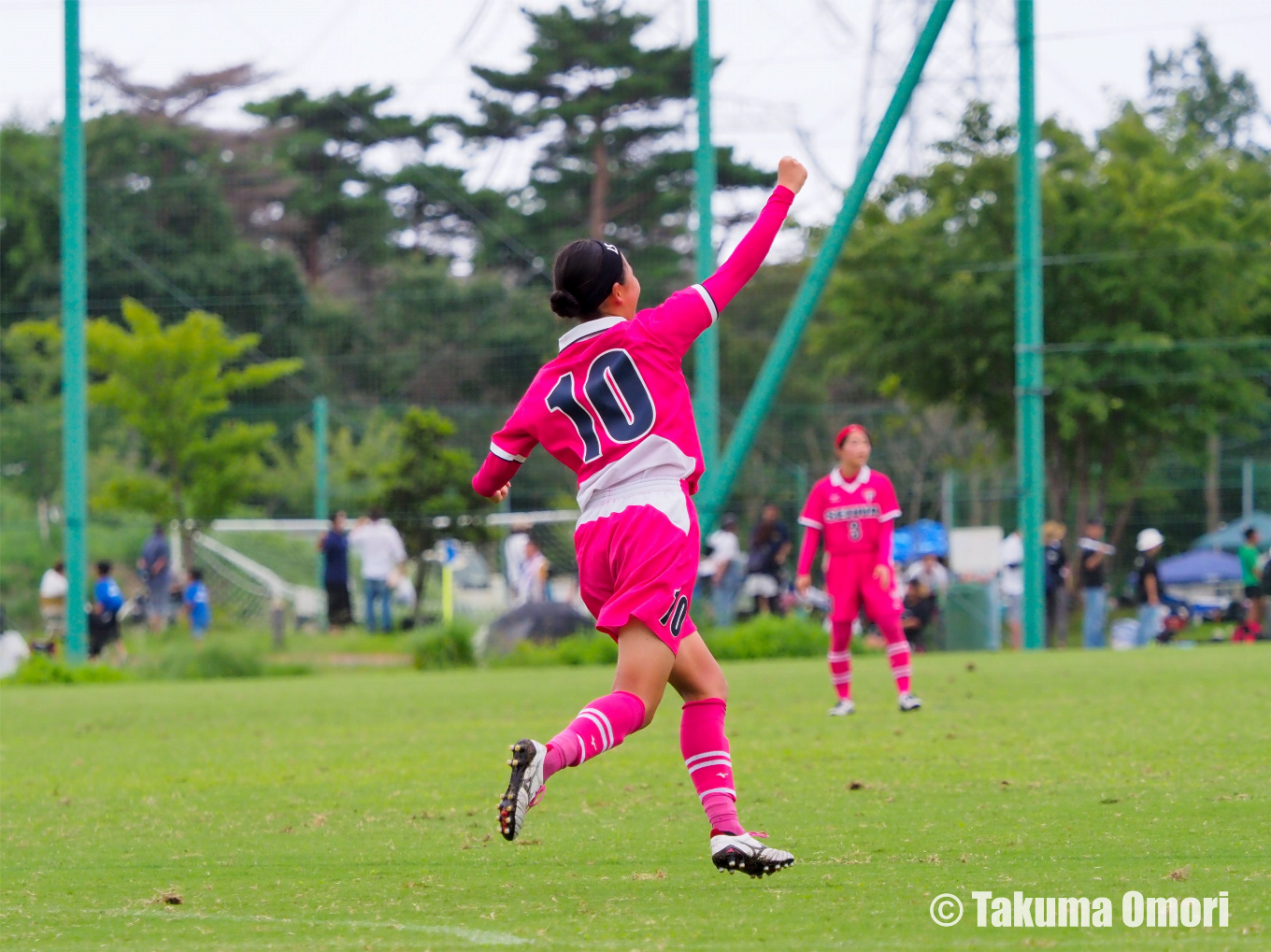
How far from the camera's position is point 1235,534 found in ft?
92.2

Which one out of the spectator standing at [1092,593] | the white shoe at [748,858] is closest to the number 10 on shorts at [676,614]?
the white shoe at [748,858]

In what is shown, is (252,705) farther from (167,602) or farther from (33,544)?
(33,544)

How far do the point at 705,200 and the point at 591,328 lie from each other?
15.6 metres

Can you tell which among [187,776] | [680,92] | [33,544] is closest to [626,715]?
[187,776]

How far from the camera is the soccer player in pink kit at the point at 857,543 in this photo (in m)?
10.5

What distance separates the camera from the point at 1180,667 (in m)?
13.4

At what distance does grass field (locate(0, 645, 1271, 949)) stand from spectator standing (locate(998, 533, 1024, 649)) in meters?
9.90

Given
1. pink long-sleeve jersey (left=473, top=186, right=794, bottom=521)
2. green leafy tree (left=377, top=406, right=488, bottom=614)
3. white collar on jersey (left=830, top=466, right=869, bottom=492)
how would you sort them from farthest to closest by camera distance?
green leafy tree (left=377, top=406, right=488, bottom=614)
white collar on jersey (left=830, top=466, right=869, bottom=492)
pink long-sleeve jersey (left=473, top=186, right=794, bottom=521)

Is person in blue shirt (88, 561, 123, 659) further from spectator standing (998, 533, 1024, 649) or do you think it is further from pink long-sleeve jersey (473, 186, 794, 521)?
pink long-sleeve jersey (473, 186, 794, 521)

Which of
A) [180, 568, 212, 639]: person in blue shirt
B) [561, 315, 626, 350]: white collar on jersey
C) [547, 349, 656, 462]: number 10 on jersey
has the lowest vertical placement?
[180, 568, 212, 639]: person in blue shirt

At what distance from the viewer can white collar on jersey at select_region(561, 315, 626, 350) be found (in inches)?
184

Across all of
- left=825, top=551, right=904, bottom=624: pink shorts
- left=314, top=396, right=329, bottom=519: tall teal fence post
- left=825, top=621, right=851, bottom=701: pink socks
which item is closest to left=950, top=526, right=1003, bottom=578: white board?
left=314, top=396, right=329, bottom=519: tall teal fence post

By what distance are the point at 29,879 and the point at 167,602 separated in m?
20.3

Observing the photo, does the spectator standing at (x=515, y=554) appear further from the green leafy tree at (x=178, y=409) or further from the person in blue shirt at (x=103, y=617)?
the person in blue shirt at (x=103, y=617)
